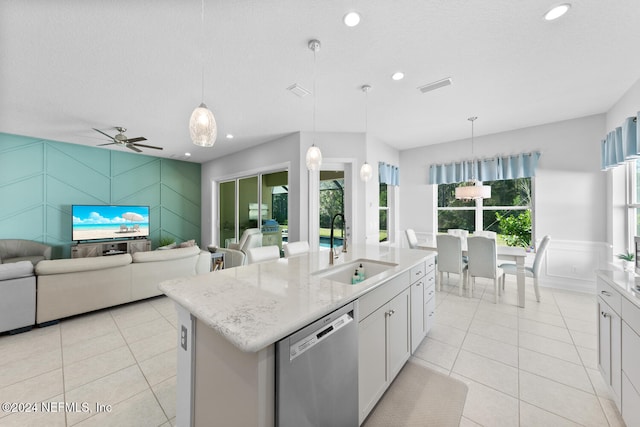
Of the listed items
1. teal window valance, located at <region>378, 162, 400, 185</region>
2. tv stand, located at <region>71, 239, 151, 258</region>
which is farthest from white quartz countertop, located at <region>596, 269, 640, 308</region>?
tv stand, located at <region>71, 239, 151, 258</region>

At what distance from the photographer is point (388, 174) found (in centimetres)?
500

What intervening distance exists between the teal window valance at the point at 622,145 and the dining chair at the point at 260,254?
152 inches

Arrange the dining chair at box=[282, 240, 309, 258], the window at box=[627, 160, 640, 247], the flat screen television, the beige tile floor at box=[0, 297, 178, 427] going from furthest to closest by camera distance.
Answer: the flat screen television < the window at box=[627, 160, 640, 247] < the dining chair at box=[282, 240, 309, 258] < the beige tile floor at box=[0, 297, 178, 427]

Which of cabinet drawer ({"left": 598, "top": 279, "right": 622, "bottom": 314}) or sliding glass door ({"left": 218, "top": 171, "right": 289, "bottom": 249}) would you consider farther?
sliding glass door ({"left": 218, "top": 171, "right": 289, "bottom": 249})

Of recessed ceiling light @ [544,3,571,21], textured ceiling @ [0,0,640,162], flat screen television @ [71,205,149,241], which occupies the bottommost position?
flat screen television @ [71,205,149,241]

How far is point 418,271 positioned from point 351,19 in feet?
6.84

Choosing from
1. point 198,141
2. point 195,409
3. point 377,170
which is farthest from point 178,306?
point 377,170

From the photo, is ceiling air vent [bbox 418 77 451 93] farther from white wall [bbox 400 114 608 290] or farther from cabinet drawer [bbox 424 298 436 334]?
white wall [bbox 400 114 608 290]

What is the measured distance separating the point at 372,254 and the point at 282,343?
1.66 m

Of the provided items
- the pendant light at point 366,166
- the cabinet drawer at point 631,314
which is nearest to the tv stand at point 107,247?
the pendant light at point 366,166

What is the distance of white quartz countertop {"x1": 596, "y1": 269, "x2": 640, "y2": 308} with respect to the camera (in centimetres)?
123

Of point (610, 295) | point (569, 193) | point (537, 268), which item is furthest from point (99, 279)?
point (569, 193)

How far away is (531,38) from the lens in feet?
6.56

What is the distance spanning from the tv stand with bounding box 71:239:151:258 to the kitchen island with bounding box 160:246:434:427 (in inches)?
209
